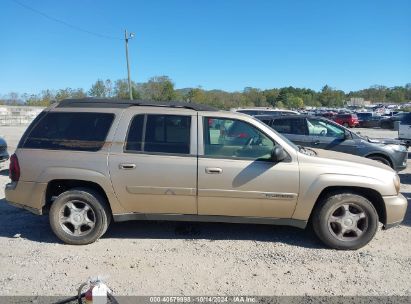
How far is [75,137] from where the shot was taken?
4.99 meters

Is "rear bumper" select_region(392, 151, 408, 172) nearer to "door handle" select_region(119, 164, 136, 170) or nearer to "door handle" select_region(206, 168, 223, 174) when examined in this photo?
"door handle" select_region(206, 168, 223, 174)

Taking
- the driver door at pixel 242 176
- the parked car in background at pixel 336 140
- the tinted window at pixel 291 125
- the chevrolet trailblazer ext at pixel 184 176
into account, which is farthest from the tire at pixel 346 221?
the tinted window at pixel 291 125

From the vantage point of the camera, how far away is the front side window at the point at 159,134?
16.0 ft

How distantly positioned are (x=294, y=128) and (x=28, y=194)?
705 cm

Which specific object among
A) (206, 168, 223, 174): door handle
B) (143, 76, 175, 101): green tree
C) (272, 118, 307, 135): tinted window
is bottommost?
(206, 168, 223, 174): door handle

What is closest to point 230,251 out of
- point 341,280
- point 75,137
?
point 341,280

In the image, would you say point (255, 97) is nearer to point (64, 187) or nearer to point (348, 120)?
point (348, 120)

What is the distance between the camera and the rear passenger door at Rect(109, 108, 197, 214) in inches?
189

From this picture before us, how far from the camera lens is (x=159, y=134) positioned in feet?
16.2

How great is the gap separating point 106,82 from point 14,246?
5911 centimetres

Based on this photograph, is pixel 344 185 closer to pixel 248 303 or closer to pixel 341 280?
pixel 341 280

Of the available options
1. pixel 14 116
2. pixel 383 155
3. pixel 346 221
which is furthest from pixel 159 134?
pixel 14 116

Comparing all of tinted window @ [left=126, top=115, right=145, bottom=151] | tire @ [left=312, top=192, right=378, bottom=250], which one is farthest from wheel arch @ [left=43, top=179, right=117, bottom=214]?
tire @ [left=312, top=192, right=378, bottom=250]

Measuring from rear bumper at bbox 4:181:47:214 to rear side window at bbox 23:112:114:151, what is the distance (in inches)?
19.8
